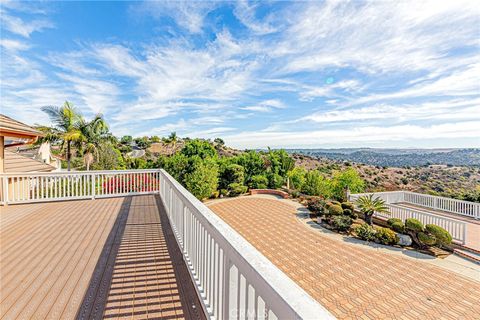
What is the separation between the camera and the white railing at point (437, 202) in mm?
9461

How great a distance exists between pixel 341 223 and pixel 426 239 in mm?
2422

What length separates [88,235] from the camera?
3.51m

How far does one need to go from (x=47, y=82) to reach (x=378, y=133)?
26.3 meters

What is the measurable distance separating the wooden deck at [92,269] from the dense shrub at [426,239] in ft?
25.0

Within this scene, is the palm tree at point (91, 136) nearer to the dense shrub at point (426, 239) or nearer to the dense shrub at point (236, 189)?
the dense shrub at point (236, 189)

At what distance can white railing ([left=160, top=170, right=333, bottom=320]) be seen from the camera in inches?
27.1

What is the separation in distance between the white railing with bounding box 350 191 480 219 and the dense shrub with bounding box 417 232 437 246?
4586mm

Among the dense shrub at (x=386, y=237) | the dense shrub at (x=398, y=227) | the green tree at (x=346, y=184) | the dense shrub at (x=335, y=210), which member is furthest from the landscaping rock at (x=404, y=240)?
the green tree at (x=346, y=184)

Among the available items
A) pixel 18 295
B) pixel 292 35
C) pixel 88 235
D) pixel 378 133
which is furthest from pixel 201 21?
pixel 378 133

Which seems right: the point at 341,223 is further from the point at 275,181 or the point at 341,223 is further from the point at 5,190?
the point at 275,181

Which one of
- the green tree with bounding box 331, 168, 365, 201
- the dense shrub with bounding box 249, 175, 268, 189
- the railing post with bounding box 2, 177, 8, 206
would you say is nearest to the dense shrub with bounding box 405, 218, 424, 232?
the green tree with bounding box 331, 168, 365, 201

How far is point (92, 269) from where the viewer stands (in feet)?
8.20

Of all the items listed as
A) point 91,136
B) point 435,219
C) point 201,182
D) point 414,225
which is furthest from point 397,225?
point 91,136

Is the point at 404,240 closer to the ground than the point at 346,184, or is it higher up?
closer to the ground
